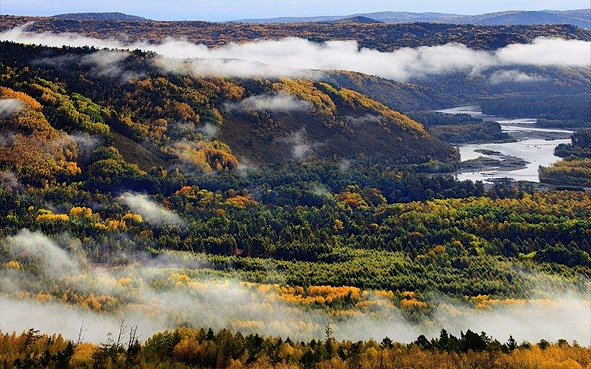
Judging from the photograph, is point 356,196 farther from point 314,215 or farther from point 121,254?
point 121,254

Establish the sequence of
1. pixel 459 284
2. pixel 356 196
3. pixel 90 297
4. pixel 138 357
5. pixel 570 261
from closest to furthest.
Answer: pixel 138 357 < pixel 90 297 < pixel 459 284 < pixel 570 261 < pixel 356 196

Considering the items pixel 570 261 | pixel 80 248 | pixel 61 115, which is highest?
pixel 61 115

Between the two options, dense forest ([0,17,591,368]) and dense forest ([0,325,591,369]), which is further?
dense forest ([0,17,591,368])

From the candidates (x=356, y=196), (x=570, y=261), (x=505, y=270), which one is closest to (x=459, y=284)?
(x=505, y=270)

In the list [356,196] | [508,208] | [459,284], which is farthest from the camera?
[356,196]

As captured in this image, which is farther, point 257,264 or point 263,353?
point 257,264

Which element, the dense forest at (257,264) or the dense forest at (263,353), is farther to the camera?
the dense forest at (257,264)

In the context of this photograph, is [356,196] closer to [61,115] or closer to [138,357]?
[61,115]

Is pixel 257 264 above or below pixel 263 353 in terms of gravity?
below

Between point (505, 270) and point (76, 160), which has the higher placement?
point (76, 160)

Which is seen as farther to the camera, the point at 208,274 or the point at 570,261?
the point at 570,261
